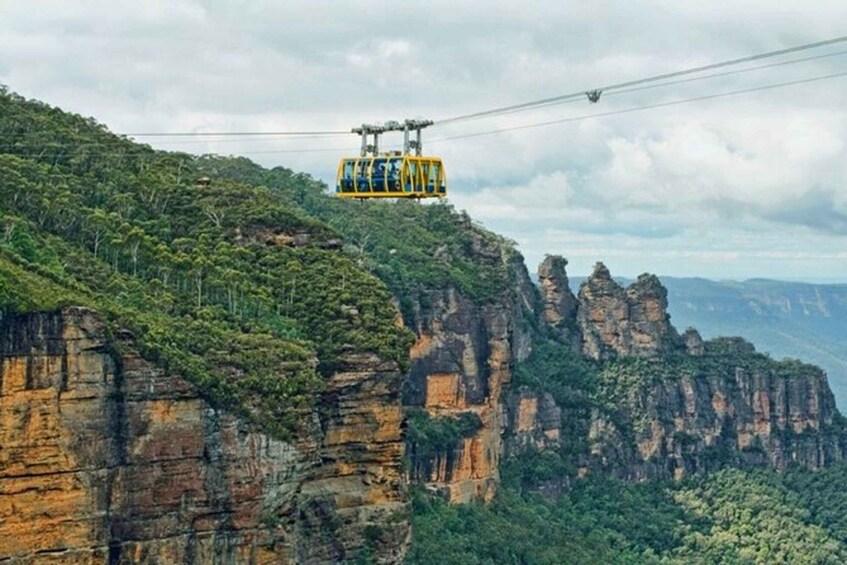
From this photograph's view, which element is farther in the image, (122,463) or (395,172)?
(395,172)

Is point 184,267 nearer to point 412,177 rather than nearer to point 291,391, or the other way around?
point 291,391

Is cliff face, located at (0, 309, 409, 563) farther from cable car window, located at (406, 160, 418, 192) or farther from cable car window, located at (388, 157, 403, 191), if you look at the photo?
cable car window, located at (388, 157, 403, 191)

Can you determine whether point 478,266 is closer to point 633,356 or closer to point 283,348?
point 633,356

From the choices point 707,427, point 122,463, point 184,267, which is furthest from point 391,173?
point 707,427

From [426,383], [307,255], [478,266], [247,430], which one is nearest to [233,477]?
[247,430]

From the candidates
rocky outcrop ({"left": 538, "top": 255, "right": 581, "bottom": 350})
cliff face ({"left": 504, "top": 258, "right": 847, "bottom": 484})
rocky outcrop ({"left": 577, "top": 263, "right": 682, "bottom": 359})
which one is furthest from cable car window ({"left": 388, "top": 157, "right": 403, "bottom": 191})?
rocky outcrop ({"left": 577, "top": 263, "right": 682, "bottom": 359})

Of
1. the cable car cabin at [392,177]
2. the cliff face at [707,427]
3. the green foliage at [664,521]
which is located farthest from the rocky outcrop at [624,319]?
the cable car cabin at [392,177]
